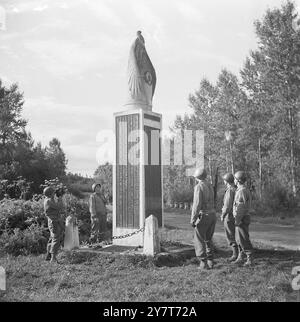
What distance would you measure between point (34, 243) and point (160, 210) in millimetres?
3539

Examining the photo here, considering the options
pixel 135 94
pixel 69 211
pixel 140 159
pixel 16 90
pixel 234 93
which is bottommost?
pixel 69 211

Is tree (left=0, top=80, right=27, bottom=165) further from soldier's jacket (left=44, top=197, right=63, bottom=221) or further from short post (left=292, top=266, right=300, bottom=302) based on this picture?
short post (left=292, top=266, right=300, bottom=302)

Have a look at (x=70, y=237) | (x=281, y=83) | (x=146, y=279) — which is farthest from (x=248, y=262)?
(x=281, y=83)

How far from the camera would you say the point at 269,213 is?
20.4m

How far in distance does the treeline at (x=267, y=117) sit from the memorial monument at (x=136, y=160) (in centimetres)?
1054

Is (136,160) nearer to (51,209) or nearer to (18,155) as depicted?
(51,209)

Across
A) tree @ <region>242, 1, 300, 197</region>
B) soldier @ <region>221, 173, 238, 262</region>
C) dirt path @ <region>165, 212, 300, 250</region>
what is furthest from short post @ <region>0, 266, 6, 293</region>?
tree @ <region>242, 1, 300, 197</region>

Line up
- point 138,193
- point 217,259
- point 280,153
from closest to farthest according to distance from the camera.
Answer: point 217,259, point 138,193, point 280,153

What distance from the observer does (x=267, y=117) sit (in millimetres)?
25922

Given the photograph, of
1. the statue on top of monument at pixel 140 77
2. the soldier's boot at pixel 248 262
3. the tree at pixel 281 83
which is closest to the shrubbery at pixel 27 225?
the statue on top of monument at pixel 140 77

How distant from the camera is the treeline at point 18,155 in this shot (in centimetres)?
2727

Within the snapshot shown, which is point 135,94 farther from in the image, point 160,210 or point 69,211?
point 69,211

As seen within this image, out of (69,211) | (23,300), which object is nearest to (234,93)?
(69,211)

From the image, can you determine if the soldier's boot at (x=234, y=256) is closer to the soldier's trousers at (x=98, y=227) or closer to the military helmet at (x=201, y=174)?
the military helmet at (x=201, y=174)
